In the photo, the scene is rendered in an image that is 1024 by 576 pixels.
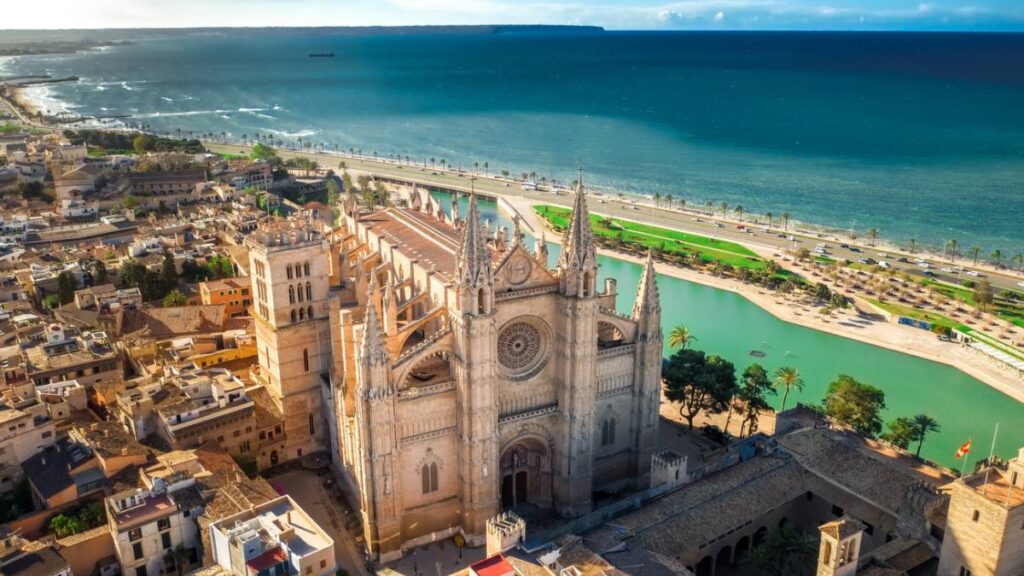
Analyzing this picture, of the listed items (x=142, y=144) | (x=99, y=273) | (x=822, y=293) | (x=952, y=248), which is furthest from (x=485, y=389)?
(x=142, y=144)

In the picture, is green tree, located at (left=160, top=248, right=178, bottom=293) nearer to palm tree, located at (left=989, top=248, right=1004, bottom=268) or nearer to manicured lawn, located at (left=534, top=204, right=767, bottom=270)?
manicured lawn, located at (left=534, top=204, right=767, bottom=270)

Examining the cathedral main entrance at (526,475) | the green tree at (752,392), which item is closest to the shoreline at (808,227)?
the green tree at (752,392)

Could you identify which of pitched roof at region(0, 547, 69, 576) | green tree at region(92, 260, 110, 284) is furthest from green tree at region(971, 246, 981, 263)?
pitched roof at region(0, 547, 69, 576)

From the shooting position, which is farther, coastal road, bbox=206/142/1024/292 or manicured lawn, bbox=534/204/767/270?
manicured lawn, bbox=534/204/767/270

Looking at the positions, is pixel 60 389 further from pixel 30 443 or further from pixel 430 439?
pixel 430 439

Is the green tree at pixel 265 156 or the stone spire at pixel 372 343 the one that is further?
the green tree at pixel 265 156

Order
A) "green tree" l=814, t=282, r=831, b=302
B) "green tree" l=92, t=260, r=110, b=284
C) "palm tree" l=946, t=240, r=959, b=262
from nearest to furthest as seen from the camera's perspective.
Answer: "green tree" l=92, t=260, r=110, b=284 → "green tree" l=814, t=282, r=831, b=302 → "palm tree" l=946, t=240, r=959, b=262

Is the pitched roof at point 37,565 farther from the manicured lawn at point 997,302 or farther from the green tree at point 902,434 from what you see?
the manicured lawn at point 997,302
